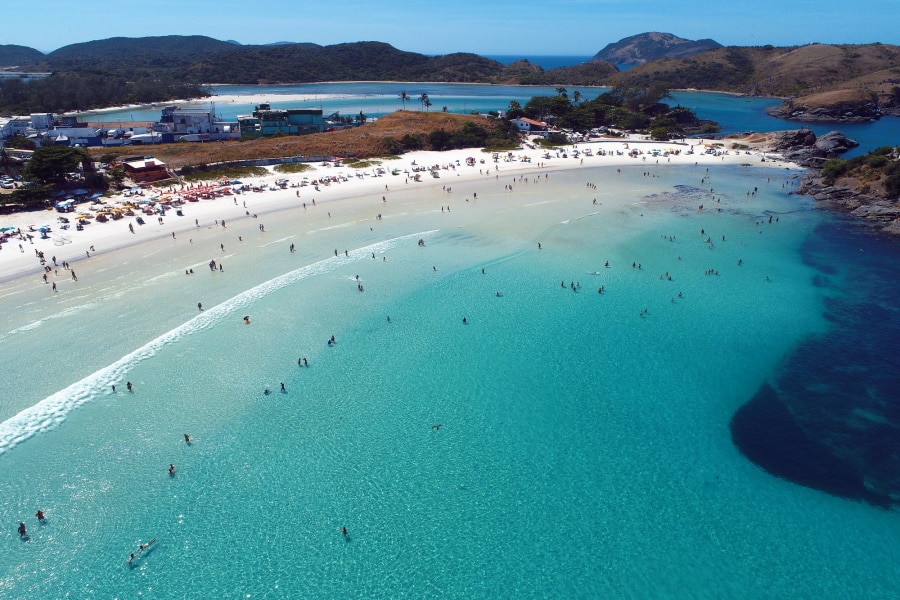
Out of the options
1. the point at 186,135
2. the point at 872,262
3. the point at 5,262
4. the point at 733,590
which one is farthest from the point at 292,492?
the point at 186,135

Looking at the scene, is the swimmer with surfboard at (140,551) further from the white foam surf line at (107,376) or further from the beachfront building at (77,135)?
the beachfront building at (77,135)

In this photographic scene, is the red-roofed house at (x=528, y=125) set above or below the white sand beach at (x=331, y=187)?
above

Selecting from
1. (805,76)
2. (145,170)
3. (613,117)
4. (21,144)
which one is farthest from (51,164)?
(805,76)

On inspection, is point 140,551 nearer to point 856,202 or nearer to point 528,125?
point 856,202

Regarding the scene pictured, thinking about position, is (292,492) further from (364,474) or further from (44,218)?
(44,218)

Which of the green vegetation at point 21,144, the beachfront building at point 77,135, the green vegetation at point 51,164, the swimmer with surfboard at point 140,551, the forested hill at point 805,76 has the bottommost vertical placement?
the swimmer with surfboard at point 140,551

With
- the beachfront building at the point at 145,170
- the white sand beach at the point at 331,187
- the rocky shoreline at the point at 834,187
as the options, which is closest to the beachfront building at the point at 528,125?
the white sand beach at the point at 331,187

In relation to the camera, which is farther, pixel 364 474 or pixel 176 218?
pixel 176 218
